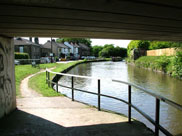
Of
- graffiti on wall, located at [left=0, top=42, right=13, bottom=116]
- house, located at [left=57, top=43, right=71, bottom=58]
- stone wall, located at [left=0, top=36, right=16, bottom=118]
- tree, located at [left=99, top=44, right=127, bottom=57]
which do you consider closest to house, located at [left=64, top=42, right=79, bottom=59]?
house, located at [left=57, top=43, right=71, bottom=58]

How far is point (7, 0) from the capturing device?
2.01m

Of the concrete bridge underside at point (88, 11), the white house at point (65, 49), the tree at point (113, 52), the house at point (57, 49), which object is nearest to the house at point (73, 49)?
the white house at point (65, 49)

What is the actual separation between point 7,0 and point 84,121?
2.99m

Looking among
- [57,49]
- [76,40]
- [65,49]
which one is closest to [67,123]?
[57,49]

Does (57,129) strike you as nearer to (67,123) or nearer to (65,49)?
(67,123)

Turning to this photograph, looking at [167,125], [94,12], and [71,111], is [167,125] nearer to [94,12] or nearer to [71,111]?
[71,111]

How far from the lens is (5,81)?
4402 millimetres

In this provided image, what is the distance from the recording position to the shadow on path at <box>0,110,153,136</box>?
348 centimetres

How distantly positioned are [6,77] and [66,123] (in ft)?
6.23

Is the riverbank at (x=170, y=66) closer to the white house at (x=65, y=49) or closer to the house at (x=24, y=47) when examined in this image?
the house at (x=24, y=47)

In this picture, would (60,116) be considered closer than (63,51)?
Yes

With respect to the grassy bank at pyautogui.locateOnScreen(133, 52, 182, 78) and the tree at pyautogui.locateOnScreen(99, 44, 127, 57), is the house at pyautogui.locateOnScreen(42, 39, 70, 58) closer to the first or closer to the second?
the tree at pyautogui.locateOnScreen(99, 44, 127, 57)

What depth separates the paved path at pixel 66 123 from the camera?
3.53 m

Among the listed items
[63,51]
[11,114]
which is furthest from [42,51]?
[11,114]
